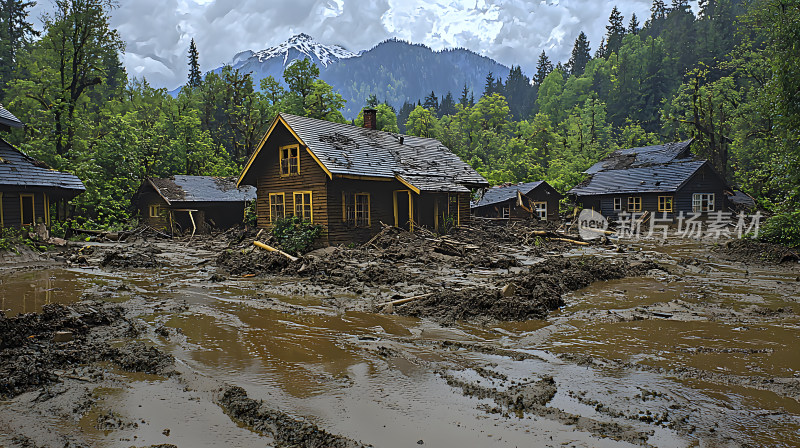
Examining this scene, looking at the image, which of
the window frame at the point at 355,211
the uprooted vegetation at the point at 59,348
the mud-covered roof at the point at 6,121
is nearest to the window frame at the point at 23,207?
the mud-covered roof at the point at 6,121

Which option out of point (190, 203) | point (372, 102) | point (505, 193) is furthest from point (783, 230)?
point (372, 102)

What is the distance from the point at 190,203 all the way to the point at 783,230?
3312cm

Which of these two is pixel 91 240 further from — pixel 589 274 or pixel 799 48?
pixel 799 48

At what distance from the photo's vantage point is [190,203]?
3195 centimetres

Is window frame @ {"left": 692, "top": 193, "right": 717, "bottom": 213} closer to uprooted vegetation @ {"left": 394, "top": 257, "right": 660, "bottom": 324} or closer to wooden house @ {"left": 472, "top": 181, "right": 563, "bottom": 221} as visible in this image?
wooden house @ {"left": 472, "top": 181, "right": 563, "bottom": 221}

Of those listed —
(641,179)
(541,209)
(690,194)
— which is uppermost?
(641,179)

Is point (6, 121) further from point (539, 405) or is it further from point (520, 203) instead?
point (520, 203)

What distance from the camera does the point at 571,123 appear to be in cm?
6706

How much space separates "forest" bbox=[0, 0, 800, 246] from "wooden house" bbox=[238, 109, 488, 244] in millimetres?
13951

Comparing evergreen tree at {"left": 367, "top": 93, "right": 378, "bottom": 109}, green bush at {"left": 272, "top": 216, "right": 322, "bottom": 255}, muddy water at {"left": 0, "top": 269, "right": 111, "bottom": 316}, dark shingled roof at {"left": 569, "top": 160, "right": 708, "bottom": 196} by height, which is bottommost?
muddy water at {"left": 0, "top": 269, "right": 111, "bottom": 316}

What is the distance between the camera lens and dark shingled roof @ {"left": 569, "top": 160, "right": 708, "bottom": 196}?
3522 centimetres

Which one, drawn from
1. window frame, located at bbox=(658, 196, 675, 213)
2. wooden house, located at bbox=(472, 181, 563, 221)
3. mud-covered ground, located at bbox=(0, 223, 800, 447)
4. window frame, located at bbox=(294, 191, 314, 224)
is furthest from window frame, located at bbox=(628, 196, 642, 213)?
window frame, located at bbox=(294, 191, 314, 224)

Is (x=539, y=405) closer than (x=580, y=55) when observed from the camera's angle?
Yes

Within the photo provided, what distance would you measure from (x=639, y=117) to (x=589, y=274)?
73628 mm
